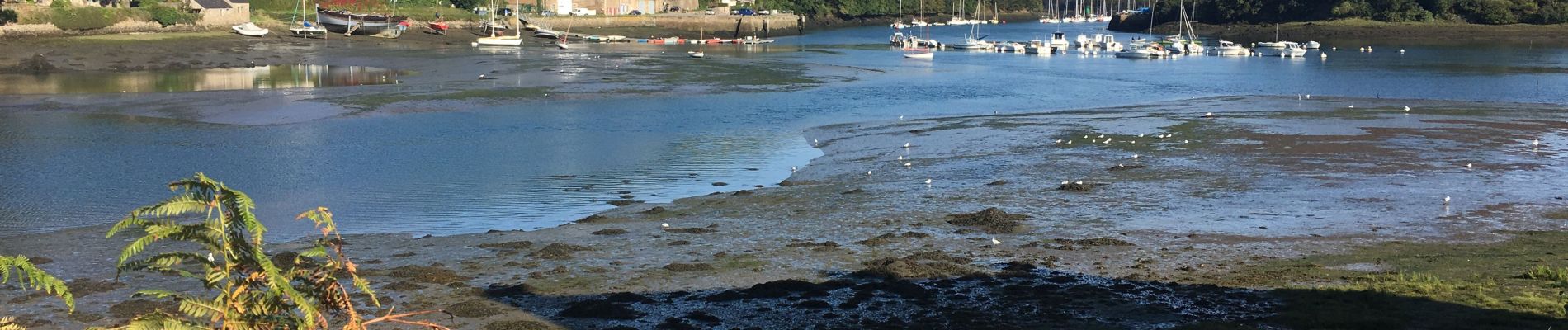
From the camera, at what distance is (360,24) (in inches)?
3406

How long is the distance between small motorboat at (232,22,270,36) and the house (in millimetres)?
1966

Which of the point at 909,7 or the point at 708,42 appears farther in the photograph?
the point at 909,7

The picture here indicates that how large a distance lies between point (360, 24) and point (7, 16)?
2534 centimetres

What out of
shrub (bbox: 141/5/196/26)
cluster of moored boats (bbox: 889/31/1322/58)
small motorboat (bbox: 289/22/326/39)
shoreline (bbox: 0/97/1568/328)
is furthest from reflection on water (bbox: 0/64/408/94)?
cluster of moored boats (bbox: 889/31/1322/58)

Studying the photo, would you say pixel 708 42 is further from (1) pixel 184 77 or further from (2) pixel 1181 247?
(2) pixel 1181 247

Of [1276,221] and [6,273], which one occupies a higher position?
[6,273]

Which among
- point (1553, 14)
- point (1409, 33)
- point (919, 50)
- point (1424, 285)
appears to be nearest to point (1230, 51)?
point (919, 50)

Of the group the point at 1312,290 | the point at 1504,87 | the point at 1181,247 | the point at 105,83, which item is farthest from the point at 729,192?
the point at 1504,87

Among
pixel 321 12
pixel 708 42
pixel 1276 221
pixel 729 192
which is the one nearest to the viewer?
pixel 1276 221

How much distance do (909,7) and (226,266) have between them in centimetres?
18097

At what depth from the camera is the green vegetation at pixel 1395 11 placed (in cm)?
10808

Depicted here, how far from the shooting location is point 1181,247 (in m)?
14.2

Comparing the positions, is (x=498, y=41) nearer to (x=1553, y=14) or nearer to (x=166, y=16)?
(x=166, y=16)

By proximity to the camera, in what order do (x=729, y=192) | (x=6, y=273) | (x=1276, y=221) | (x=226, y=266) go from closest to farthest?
(x=6, y=273) < (x=226, y=266) < (x=1276, y=221) < (x=729, y=192)
